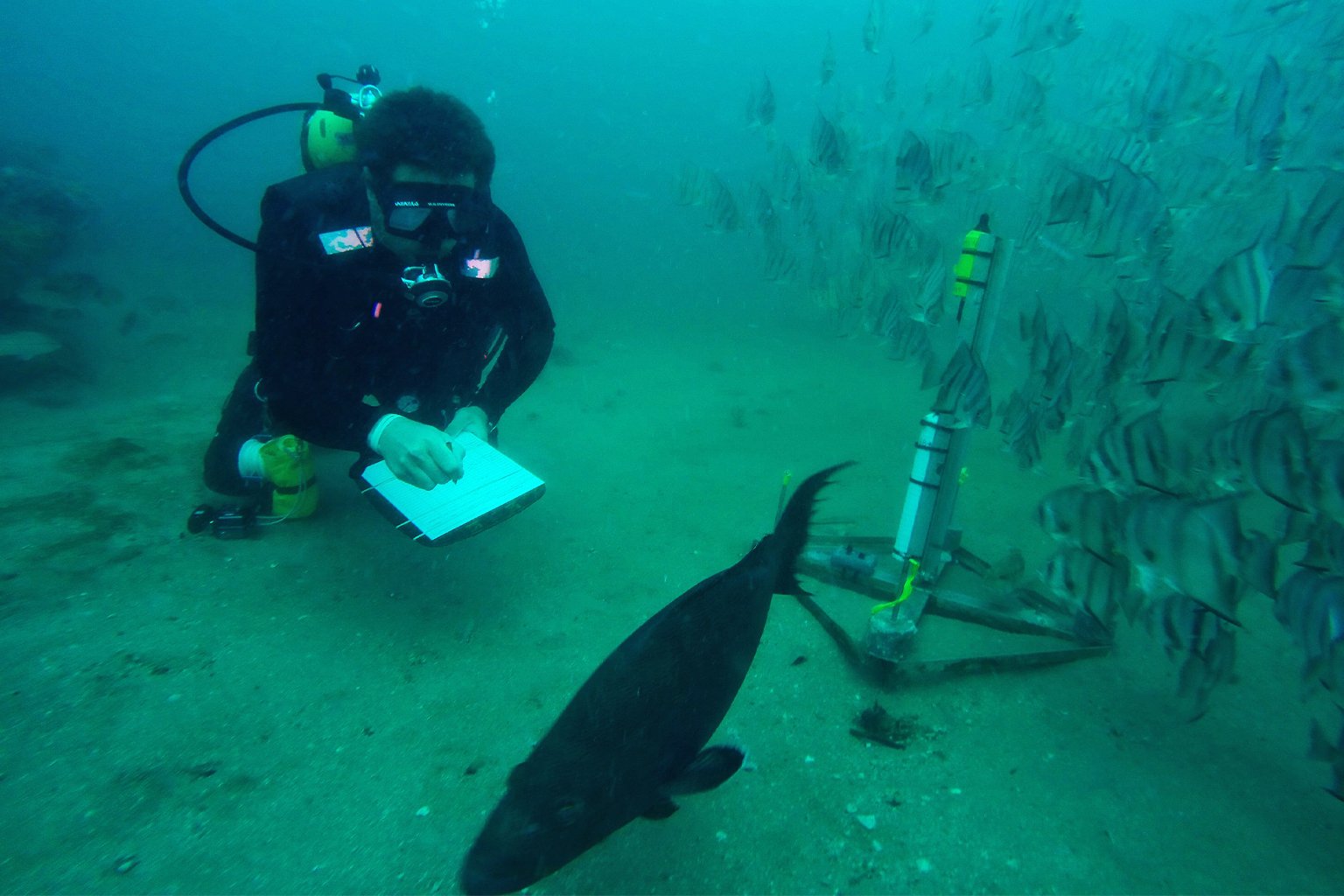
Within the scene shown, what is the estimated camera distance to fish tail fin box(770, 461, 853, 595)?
2.03 metres

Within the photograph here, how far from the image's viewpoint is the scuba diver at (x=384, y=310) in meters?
2.89

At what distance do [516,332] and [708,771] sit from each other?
10.6 feet

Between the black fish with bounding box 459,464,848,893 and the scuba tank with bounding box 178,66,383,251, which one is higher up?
the scuba tank with bounding box 178,66,383,251

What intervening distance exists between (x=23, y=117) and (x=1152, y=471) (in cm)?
7111

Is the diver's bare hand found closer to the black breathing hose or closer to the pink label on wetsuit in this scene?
the pink label on wetsuit

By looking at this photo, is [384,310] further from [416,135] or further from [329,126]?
[329,126]

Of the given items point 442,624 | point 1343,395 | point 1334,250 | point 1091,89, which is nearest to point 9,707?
point 442,624

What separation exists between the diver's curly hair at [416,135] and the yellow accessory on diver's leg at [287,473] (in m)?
1.88

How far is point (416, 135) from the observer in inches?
113

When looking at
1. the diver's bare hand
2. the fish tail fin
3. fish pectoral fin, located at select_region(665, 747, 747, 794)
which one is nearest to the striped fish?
the fish tail fin

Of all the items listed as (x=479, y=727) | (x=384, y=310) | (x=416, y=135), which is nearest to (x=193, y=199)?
(x=384, y=310)

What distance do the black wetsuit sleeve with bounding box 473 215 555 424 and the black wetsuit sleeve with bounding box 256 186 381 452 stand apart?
2.80 ft

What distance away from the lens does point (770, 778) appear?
8.07ft

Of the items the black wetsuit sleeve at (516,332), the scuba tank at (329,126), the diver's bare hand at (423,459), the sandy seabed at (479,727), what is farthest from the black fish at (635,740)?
the scuba tank at (329,126)
